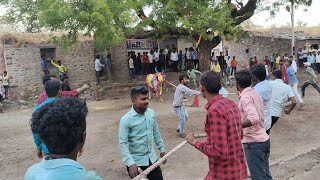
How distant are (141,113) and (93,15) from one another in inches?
333

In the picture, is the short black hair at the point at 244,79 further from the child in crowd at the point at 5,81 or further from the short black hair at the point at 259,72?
the child in crowd at the point at 5,81

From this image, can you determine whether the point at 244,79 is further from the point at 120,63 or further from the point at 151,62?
the point at 120,63

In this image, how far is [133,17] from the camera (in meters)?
12.9

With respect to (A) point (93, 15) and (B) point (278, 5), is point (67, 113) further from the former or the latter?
(B) point (278, 5)

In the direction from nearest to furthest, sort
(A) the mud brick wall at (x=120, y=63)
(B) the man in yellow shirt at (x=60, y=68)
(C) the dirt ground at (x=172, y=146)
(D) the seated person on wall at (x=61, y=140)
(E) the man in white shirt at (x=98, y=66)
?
(D) the seated person on wall at (x=61, y=140), (C) the dirt ground at (x=172, y=146), (B) the man in yellow shirt at (x=60, y=68), (E) the man in white shirt at (x=98, y=66), (A) the mud brick wall at (x=120, y=63)

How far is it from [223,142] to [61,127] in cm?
138

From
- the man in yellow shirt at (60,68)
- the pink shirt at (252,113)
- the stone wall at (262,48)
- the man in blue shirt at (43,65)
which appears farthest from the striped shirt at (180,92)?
the stone wall at (262,48)

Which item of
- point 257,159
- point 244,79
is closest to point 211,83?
point 244,79

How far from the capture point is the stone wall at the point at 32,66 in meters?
16.6

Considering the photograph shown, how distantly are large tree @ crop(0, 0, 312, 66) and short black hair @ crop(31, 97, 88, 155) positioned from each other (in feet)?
32.9

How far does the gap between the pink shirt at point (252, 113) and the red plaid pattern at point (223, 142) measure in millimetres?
817

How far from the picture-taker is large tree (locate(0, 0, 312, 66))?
11547mm

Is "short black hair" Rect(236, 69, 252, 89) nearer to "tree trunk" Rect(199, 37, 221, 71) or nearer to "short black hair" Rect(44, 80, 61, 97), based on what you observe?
"short black hair" Rect(44, 80, 61, 97)

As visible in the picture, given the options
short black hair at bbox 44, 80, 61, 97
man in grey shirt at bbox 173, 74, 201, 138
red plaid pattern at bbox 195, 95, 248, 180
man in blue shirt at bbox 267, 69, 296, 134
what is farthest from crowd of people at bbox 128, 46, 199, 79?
red plaid pattern at bbox 195, 95, 248, 180
